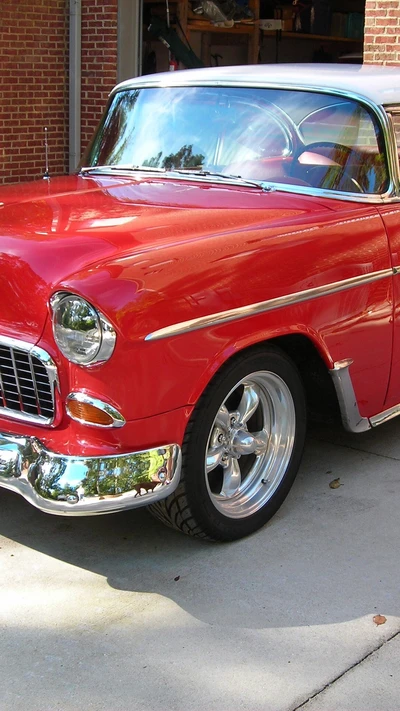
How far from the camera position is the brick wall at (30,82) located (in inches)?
399

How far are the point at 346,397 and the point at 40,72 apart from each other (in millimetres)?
7718

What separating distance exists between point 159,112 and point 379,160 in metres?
1.14

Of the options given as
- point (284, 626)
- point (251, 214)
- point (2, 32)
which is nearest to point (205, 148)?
point (251, 214)

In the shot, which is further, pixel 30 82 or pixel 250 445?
pixel 30 82

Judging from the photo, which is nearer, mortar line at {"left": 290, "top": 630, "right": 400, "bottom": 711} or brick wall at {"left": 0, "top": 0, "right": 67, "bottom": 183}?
mortar line at {"left": 290, "top": 630, "right": 400, "bottom": 711}

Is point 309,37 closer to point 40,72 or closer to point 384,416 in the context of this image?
point 40,72

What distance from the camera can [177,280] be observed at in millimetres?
3119

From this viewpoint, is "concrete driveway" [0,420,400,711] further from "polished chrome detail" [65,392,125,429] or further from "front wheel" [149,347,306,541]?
"polished chrome detail" [65,392,125,429]

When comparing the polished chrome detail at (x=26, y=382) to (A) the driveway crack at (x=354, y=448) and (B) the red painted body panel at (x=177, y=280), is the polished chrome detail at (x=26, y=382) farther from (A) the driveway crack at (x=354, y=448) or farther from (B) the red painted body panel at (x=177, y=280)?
(A) the driveway crack at (x=354, y=448)

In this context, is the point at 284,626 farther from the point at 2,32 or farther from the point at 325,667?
the point at 2,32

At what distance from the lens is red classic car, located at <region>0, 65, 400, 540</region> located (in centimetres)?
304

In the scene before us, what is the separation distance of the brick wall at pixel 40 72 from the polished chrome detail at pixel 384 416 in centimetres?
708

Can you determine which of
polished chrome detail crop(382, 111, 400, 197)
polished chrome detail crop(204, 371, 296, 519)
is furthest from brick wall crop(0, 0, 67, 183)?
polished chrome detail crop(204, 371, 296, 519)

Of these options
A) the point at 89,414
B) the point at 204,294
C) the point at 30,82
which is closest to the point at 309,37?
the point at 30,82
